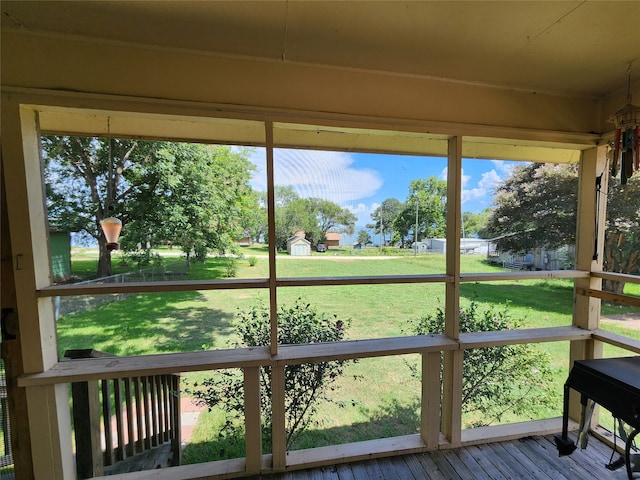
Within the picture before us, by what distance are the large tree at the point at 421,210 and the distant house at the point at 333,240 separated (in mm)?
411

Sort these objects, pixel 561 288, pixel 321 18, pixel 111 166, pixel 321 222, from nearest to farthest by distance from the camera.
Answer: pixel 321 18 < pixel 111 166 < pixel 321 222 < pixel 561 288

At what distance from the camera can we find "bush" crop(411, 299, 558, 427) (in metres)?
1.92

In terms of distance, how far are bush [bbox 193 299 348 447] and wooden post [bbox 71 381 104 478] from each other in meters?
0.54

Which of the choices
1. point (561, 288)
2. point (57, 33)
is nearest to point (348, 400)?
point (561, 288)

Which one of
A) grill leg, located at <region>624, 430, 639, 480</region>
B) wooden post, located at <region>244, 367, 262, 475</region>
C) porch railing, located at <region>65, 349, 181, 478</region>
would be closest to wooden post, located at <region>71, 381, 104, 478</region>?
porch railing, located at <region>65, 349, 181, 478</region>

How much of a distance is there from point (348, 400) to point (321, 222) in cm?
128

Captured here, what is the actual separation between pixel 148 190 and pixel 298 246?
3.29ft

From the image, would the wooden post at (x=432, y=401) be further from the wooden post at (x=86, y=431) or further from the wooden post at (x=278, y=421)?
the wooden post at (x=86, y=431)

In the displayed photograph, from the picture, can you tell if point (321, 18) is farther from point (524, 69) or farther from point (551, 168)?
point (551, 168)

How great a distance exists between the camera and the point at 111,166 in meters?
1.55

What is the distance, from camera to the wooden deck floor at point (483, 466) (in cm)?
146

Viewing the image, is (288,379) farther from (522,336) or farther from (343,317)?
(522,336)

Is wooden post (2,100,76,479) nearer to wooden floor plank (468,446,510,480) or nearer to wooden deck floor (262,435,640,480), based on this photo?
wooden deck floor (262,435,640,480)

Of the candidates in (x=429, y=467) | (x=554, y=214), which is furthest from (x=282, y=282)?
(x=554, y=214)
